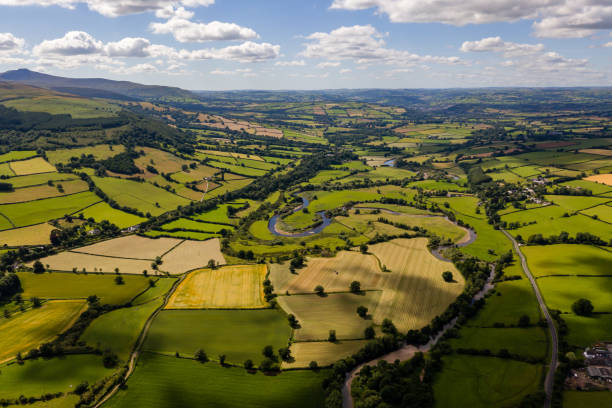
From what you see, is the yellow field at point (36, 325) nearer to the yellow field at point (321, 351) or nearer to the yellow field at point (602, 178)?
the yellow field at point (321, 351)

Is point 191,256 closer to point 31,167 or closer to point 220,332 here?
point 220,332

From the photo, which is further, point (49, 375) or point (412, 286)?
point (412, 286)

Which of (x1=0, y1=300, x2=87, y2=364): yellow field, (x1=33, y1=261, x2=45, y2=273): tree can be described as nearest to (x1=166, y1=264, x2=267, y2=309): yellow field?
A: (x1=0, y1=300, x2=87, y2=364): yellow field

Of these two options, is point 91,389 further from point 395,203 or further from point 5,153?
point 5,153

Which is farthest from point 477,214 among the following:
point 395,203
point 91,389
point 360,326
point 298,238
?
point 91,389

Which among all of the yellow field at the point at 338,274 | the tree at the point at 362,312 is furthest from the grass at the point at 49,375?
the tree at the point at 362,312

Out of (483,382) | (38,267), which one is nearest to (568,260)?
(483,382)

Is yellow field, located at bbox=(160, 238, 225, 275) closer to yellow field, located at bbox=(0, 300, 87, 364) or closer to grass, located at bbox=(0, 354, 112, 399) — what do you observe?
yellow field, located at bbox=(0, 300, 87, 364)
